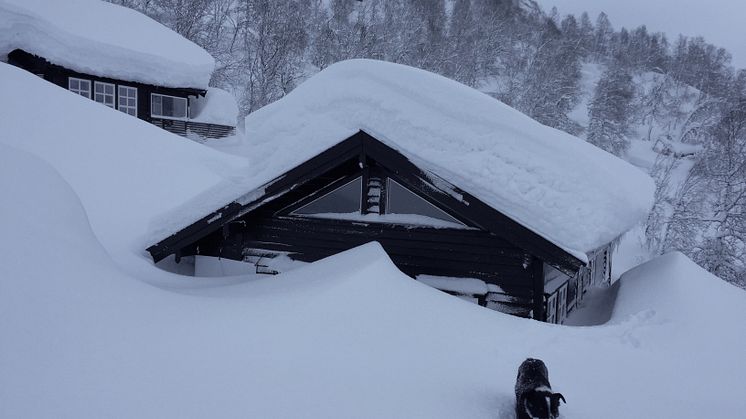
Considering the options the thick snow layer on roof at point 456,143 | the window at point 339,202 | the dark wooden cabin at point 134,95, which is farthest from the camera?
the dark wooden cabin at point 134,95

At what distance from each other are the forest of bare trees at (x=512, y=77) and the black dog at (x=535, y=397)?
19.4 meters

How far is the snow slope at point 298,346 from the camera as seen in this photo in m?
3.72

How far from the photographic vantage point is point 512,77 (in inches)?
1775

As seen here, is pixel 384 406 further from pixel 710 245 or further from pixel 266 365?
pixel 710 245

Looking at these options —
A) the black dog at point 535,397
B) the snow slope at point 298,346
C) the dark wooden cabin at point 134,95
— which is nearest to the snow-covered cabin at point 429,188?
the snow slope at point 298,346

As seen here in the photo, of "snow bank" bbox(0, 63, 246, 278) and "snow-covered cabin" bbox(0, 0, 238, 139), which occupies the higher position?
"snow-covered cabin" bbox(0, 0, 238, 139)

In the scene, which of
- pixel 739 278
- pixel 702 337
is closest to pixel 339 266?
pixel 702 337

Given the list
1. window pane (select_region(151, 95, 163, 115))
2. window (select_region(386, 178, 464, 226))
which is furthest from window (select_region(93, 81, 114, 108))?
window (select_region(386, 178, 464, 226))

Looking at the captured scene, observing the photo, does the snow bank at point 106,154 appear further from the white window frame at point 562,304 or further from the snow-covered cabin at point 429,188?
the white window frame at point 562,304

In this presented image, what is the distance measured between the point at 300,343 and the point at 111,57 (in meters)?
21.4

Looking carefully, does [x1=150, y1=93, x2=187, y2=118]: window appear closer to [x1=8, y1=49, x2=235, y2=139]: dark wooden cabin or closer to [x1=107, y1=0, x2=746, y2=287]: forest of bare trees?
[x1=8, y1=49, x2=235, y2=139]: dark wooden cabin

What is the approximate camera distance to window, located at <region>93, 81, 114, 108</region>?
74.6ft

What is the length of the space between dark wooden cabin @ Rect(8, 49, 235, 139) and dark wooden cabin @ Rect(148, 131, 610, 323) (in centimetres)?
1786

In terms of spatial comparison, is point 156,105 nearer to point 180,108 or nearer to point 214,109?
point 180,108
